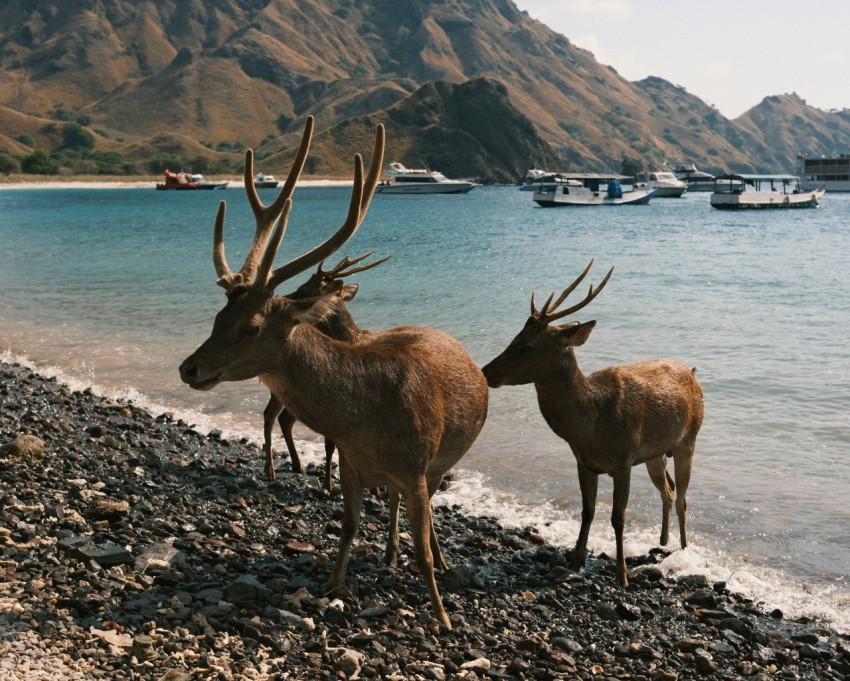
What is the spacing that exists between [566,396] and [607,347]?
11319mm

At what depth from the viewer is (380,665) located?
536cm

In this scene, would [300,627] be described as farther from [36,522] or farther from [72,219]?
[72,219]

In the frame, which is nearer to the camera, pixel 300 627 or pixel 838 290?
pixel 300 627

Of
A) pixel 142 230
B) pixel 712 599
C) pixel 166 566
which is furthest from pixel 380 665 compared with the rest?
pixel 142 230

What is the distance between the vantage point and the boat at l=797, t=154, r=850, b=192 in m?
158

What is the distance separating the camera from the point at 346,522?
640 centimetres

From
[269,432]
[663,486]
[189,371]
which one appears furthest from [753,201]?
[189,371]

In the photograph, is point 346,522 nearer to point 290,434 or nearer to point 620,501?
point 620,501

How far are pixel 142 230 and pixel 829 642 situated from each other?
59.9 m

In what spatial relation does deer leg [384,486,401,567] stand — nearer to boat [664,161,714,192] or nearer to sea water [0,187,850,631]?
sea water [0,187,850,631]

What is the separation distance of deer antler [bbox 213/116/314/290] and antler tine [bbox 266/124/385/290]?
196mm

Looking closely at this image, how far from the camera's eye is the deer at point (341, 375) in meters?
5.55

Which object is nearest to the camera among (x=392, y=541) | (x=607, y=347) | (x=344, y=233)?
(x=344, y=233)

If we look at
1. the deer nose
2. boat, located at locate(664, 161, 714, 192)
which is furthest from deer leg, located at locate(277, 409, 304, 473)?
boat, located at locate(664, 161, 714, 192)
